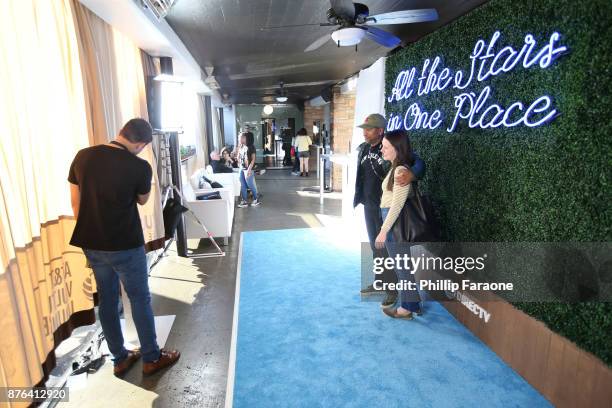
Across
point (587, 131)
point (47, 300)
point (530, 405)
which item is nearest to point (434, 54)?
point (587, 131)

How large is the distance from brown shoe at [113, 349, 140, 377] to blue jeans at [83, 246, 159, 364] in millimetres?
30

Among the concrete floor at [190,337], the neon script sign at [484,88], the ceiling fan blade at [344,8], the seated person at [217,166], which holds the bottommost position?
the concrete floor at [190,337]

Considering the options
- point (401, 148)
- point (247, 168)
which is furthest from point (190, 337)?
point (247, 168)

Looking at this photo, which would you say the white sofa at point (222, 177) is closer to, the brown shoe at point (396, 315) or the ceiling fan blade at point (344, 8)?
the ceiling fan blade at point (344, 8)

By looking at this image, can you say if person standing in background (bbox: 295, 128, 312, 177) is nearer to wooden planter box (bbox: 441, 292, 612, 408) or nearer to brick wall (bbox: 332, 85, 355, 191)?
brick wall (bbox: 332, 85, 355, 191)

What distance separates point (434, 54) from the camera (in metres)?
3.38

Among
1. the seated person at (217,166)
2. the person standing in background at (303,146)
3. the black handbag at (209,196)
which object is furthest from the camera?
the person standing in background at (303,146)

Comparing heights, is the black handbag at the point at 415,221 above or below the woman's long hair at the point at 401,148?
below

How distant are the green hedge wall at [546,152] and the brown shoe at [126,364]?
8.62 ft

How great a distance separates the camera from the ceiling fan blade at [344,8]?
123 inches

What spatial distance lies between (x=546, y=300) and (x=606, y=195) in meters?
0.76

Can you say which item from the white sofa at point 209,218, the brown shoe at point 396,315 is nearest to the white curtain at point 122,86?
the white sofa at point 209,218

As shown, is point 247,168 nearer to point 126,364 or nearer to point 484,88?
point 126,364

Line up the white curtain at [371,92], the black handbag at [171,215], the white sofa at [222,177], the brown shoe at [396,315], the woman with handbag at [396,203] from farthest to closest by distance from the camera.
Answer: the white sofa at [222,177], the white curtain at [371,92], the black handbag at [171,215], the brown shoe at [396,315], the woman with handbag at [396,203]
